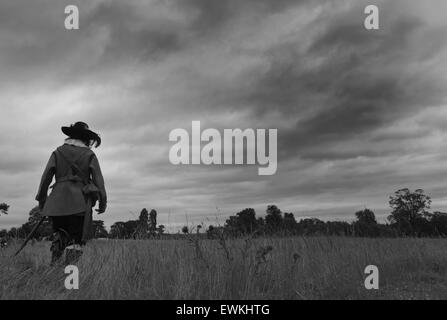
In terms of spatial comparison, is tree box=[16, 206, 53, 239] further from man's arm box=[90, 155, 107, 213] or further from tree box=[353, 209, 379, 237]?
tree box=[353, 209, 379, 237]

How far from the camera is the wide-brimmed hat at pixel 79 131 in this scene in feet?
23.3

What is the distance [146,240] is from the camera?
26.5 ft

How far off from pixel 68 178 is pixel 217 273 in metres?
2.77

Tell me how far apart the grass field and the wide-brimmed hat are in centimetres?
185

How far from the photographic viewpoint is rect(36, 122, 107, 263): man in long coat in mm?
6551

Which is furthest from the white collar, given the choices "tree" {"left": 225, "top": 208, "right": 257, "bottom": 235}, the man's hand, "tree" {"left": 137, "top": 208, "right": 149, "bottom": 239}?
"tree" {"left": 225, "top": 208, "right": 257, "bottom": 235}

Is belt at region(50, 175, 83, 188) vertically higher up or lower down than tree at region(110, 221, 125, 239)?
higher up

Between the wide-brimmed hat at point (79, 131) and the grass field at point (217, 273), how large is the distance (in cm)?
185
